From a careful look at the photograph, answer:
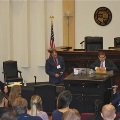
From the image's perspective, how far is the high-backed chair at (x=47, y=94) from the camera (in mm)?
8359

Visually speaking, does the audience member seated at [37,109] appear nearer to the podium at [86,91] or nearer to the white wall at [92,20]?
the podium at [86,91]

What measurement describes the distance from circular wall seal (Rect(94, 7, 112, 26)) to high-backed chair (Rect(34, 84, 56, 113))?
6934mm

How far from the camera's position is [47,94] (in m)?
8.42

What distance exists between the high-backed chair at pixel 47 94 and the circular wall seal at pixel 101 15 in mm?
6934

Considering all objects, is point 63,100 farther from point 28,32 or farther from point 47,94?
point 28,32

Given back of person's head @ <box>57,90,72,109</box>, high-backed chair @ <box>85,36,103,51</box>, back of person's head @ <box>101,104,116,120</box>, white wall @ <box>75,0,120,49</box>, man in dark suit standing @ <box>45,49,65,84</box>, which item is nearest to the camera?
back of person's head @ <box>101,104,116,120</box>

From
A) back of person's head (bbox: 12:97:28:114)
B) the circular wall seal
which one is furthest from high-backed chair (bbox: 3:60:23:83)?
back of person's head (bbox: 12:97:28:114)

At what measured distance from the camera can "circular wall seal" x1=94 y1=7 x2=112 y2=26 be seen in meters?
14.7

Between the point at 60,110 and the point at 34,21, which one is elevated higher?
the point at 34,21

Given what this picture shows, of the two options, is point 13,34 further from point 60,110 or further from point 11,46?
point 60,110

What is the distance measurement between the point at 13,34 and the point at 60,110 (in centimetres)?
897

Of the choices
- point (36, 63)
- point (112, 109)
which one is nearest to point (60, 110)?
point (112, 109)

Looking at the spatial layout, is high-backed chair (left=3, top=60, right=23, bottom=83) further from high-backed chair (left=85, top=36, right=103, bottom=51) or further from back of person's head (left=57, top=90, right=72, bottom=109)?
back of person's head (left=57, top=90, right=72, bottom=109)

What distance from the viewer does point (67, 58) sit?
11.4m
